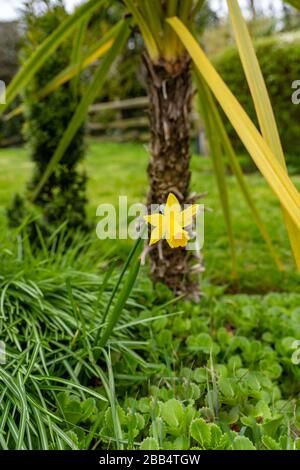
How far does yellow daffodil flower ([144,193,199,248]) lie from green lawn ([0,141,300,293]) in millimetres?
708

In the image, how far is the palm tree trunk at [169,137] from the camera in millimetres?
1505

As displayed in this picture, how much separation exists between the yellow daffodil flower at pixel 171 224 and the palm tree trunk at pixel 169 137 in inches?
25.4

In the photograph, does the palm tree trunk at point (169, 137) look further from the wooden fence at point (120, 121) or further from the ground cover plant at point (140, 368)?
the wooden fence at point (120, 121)

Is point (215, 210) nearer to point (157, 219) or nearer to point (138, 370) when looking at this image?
point (138, 370)

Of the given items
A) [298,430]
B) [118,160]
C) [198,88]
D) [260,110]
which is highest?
[118,160]

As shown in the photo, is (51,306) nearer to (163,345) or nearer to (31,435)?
(163,345)

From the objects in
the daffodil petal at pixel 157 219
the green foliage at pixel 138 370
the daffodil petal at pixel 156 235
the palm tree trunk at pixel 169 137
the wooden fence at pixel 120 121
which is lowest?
the green foliage at pixel 138 370

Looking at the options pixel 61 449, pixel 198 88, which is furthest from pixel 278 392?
pixel 198 88

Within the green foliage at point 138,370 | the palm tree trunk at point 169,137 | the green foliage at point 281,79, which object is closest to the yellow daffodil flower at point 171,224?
the green foliage at point 138,370

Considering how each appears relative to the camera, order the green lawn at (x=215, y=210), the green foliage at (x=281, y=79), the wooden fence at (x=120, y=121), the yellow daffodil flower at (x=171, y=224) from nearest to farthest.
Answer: the yellow daffodil flower at (x=171, y=224)
the green lawn at (x=215, y=210)
the green foliage at (x=281, y=79)
the wooden fence at (x=120, y=121)

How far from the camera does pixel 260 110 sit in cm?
98

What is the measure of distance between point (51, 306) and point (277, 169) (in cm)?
69

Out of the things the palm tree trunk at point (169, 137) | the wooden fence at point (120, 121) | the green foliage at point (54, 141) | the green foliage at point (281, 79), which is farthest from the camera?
the wooden fence at point (120, 121)
